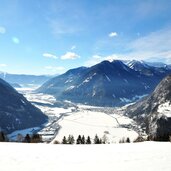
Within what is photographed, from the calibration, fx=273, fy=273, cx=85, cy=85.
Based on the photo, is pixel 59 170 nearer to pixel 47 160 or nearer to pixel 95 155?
pixel 47 160

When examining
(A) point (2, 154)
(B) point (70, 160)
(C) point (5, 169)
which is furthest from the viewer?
(A) point (2, 154)

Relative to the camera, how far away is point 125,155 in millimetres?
28406

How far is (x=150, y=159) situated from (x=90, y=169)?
6.51 meters

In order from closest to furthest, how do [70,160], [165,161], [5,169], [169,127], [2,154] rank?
1. [5,169]
2. [165,161]
3. [70,160]
4. [2,154]
5. [169,127]

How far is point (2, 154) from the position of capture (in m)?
28.3

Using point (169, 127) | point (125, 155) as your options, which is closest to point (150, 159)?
point (125, 155)

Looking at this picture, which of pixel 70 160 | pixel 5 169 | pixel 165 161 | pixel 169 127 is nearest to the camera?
pixel 5 169

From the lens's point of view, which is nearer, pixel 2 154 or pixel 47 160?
pixel 47 160

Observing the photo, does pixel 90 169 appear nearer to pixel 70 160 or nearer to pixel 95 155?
pixel 70 160

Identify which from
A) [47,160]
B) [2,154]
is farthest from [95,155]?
[2,154]

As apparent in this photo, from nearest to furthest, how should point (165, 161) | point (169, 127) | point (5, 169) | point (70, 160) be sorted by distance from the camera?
1. point (5, 169)
2. point (165, 161)
3. point (70, 160)
4. point (169, 127)

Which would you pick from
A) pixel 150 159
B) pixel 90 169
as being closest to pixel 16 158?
pixel 90 169

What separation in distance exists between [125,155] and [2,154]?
12.8 m

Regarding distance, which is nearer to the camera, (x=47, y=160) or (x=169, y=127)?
(x=47, y=160)
